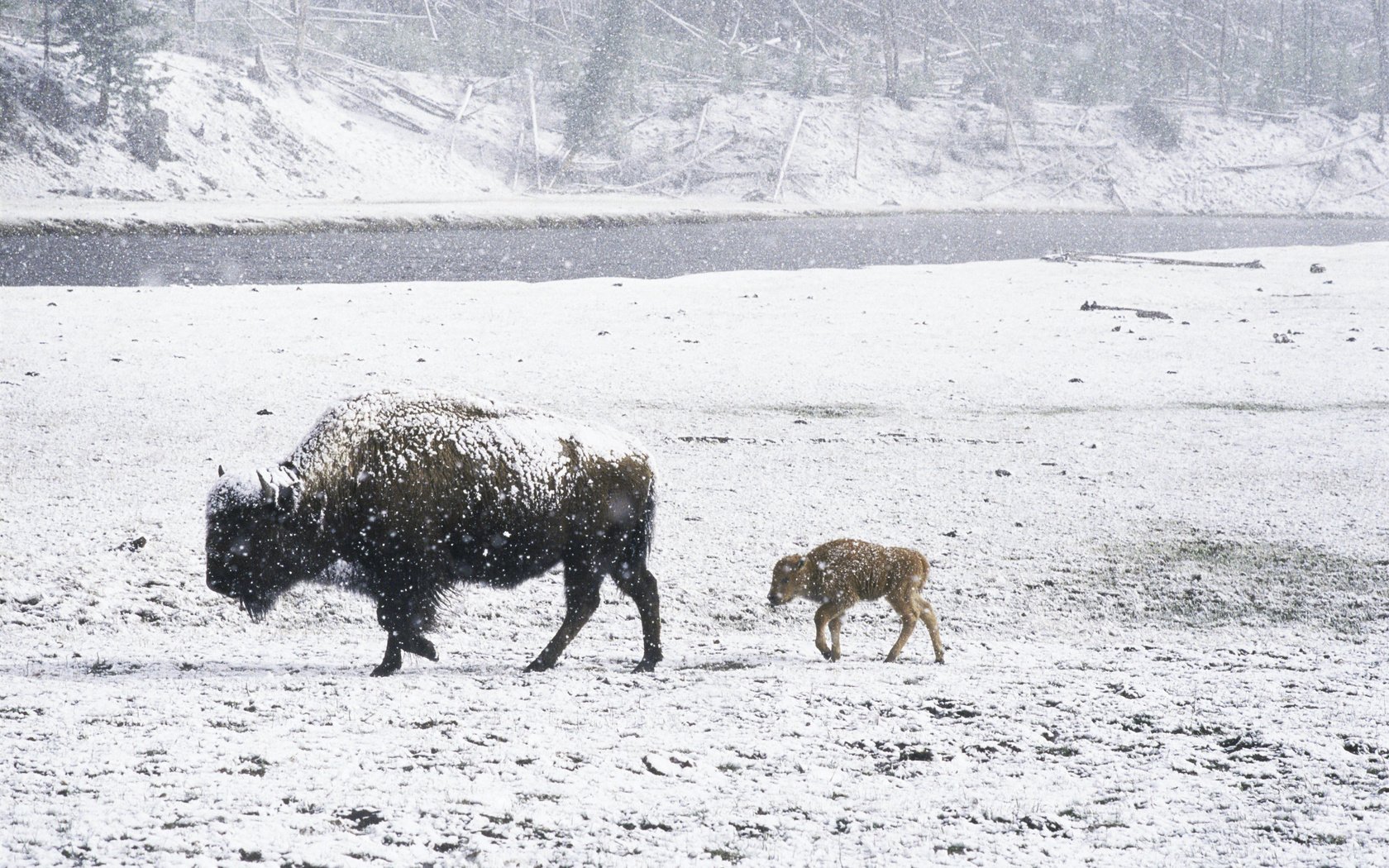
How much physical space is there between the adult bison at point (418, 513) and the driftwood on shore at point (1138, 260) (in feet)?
94.8

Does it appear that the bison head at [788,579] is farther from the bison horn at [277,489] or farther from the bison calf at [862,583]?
the bison horn at [277,489]

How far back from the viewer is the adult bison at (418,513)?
5.14 meters

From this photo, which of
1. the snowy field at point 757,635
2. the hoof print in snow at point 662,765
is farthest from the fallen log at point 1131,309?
the hoof print in snow at point 662,765

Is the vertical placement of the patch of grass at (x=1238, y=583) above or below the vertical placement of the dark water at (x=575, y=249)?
below

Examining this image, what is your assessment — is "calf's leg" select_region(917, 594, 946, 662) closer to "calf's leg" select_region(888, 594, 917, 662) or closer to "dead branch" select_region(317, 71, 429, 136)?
"calf's leg" select_region(888, 594, 917, 662)

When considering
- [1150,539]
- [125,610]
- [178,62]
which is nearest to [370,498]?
[125,610]

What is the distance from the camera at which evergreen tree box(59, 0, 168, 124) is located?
48812mm

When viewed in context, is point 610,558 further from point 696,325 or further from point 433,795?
point 696,325

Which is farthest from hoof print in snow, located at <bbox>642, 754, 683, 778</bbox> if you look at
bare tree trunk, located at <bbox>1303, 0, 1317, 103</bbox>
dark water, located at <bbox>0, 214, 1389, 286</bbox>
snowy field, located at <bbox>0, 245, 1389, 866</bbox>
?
bare tree trunk, located at <bbox>1303, 0, 1317, 103</bbox>

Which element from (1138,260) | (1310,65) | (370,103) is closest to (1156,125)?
(1310,65)

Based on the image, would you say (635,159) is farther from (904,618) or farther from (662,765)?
(662,765)

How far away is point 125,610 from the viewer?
656 centimetres

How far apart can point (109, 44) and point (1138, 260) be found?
141ft

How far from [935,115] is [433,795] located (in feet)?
297
